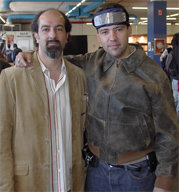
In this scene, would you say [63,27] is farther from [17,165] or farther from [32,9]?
[32,9]

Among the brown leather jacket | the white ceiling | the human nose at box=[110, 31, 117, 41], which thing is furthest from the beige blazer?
the white ceiling

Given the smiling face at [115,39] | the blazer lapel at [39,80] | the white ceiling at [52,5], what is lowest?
the blazer lapel at [39,80]

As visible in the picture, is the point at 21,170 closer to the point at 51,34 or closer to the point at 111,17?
the point at 51,34

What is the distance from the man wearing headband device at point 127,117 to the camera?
64.1 inches

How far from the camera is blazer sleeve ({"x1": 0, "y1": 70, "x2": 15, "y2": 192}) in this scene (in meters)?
1.59

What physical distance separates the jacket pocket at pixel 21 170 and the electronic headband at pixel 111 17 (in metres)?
1.00

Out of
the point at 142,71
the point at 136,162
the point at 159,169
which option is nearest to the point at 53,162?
the point at 136,162

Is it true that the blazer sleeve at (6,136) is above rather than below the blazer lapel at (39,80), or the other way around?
below

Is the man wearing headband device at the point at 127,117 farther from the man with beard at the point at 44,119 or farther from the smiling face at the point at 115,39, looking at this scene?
the man with beard at the point at 44,119

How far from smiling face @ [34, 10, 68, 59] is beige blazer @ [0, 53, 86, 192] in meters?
0.13

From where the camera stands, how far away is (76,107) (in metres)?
1.80

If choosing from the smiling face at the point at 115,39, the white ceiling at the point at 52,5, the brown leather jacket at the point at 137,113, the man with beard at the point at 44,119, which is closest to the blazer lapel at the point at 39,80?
the man with beard at the point at 44,119

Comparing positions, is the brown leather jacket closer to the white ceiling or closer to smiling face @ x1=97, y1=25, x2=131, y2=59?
smiling face @ x1=97, y1=25, x2=131, y2=59

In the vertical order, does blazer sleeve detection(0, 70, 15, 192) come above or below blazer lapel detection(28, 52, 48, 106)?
below
